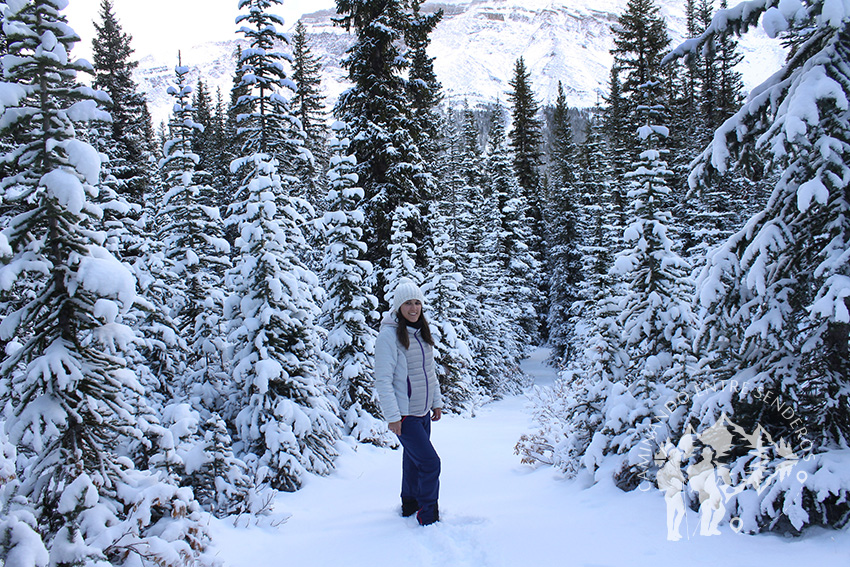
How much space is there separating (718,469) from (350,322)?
863 cm

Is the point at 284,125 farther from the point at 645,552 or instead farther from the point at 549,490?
the point at 645,552

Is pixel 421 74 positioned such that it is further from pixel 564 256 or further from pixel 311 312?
pixel 311 312

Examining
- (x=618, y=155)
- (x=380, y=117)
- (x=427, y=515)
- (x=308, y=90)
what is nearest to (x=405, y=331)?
(x=427, y=515)

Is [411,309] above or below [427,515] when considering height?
above

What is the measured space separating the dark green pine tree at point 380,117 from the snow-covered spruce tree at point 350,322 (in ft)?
10.8

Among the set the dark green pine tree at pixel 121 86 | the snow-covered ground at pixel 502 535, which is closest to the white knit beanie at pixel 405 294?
the snow-covered ground at pixel 502 535

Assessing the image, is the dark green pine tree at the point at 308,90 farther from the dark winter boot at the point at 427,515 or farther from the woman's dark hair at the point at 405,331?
the dark winter boot at the point at 427,515

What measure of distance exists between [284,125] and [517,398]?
19616 mm

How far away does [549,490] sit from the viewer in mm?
7195

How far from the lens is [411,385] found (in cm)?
541

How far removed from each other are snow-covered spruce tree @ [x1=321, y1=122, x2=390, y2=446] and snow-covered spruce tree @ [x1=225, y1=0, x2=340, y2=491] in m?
1.51

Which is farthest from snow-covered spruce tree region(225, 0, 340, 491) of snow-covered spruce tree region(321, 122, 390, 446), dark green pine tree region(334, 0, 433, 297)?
dark green pine tree region(334, 0, 433, 297)

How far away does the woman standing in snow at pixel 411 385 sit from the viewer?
5.25 m

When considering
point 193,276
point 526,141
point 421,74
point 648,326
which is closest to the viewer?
point 648,326
